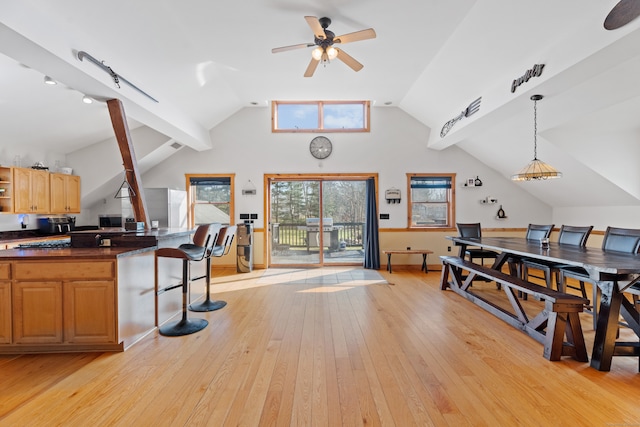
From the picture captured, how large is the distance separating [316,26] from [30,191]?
5053 millimetres

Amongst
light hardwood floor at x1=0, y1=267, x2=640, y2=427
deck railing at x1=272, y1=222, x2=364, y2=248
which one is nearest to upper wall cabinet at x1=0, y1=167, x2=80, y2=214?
light hardwood floor at x1=0, y1=267, x2=640, y2=427

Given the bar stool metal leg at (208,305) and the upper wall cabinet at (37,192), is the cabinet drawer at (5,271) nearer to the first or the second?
the bar stool metal leg at (208,305)

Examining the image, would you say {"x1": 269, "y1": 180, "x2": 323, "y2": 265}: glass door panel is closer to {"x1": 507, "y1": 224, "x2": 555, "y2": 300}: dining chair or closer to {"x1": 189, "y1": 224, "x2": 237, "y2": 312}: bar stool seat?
{"x1": 189, "y1": 224, "x2": 237, "y2": 312}: bar stool seat

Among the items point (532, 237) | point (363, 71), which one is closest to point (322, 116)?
point (363, 71)

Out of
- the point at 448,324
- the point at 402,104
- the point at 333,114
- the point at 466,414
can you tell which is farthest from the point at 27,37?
the point at 402,104

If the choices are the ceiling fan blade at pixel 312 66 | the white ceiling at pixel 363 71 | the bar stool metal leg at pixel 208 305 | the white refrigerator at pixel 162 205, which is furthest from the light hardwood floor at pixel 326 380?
the white refrigerator at pixel 162 205

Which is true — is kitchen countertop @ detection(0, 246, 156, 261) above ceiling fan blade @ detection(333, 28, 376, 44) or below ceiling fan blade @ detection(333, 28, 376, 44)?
below

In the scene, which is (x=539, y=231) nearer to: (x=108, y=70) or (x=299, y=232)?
(x=299, y=232)

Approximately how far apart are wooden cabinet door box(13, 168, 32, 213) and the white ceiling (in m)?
0.45

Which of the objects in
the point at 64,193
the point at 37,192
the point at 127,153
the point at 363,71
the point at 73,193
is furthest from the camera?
the point at 73,193

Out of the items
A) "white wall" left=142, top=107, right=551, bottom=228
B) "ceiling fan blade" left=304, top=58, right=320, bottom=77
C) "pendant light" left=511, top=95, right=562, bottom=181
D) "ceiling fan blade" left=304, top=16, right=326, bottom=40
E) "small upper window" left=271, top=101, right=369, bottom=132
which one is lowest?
"pendant light" left=511, top=95, right=562, bottom=181

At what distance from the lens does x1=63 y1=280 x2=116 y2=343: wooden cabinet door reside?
259 centimetres

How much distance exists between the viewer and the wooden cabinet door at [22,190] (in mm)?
4551

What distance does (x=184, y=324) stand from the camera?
3.20 meters
